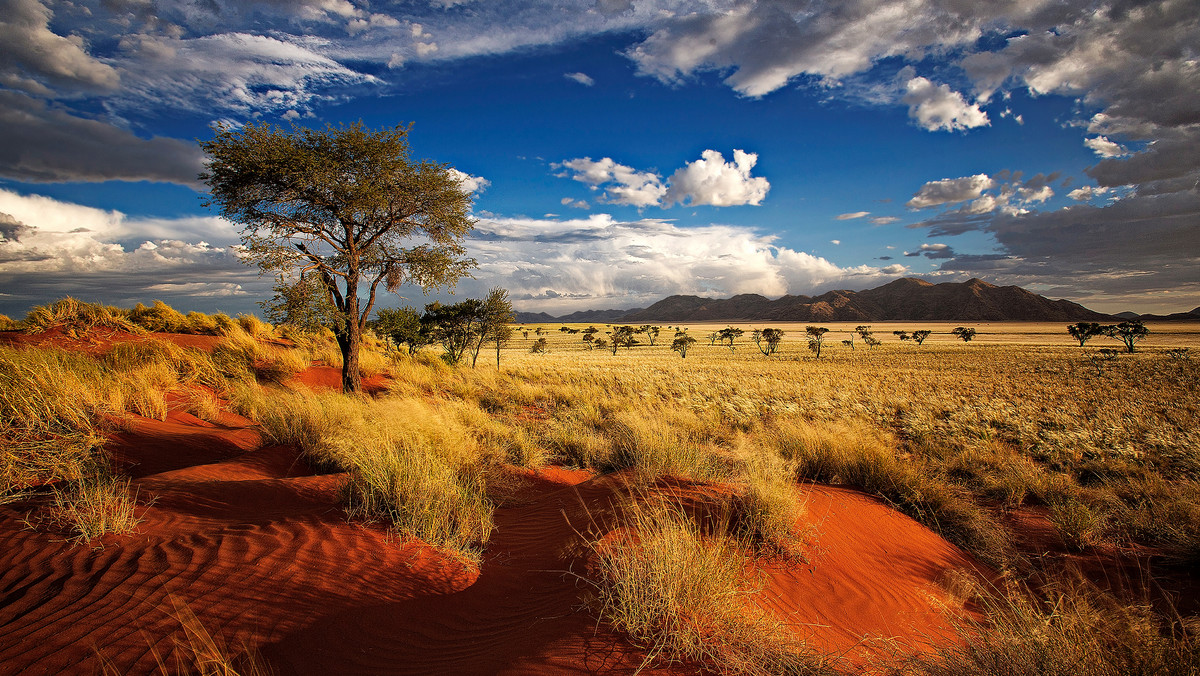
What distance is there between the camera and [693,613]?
3215 millimetres

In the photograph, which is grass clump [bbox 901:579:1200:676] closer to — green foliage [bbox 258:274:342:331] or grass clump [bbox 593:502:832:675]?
grass clump [bbox 593:502:832:675]

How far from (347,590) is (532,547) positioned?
1.91 metres

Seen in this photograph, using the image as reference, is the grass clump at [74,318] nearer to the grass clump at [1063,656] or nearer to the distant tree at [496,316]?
the distant tree at [496,316]

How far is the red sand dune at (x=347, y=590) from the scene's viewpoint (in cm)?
301

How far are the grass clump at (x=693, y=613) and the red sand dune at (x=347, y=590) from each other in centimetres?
23

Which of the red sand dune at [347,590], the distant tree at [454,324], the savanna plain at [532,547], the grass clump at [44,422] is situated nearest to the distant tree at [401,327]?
the distant tree at [454,324]

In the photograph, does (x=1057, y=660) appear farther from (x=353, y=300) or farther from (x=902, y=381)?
(x=902, y=381)

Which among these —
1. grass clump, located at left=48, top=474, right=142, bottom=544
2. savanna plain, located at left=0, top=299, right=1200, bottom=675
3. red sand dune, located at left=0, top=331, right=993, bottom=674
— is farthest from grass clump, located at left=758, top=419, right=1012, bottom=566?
grass clump, located at left=48, top=474, right=142, bottom=544

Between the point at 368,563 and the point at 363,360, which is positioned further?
the point at 363,360

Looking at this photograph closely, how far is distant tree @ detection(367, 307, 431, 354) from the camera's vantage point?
2731 centimetres

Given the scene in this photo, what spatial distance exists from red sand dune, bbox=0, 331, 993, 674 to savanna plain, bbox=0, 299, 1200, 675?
0.08 ft

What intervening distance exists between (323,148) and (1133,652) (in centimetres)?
1731

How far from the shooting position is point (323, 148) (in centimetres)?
1302

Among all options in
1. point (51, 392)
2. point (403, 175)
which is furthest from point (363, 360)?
point (51, 392)
